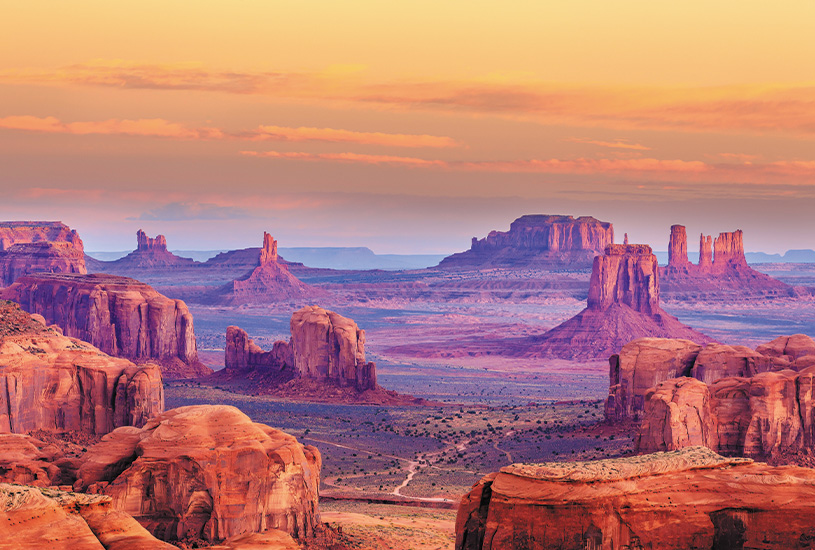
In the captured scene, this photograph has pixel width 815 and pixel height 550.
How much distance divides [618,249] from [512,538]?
519 ft

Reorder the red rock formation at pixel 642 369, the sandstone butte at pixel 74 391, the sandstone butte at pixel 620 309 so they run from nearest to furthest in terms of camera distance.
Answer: the sandstone butte at pixel 74 391 → the red rock formation at pixel 642 369 → the sandstone butte at pixel 620 309

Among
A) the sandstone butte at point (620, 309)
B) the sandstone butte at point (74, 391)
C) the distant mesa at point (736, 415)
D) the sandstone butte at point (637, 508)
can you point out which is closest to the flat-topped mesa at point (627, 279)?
the sandstone butte at point (620, 309)

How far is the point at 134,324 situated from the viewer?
429 ft

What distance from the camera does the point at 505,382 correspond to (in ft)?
522

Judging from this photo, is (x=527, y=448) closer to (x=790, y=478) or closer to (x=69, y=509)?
(x=790, y=478)

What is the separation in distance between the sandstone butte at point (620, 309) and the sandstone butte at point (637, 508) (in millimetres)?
150349

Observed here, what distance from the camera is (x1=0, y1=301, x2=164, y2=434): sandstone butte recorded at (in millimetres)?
65250

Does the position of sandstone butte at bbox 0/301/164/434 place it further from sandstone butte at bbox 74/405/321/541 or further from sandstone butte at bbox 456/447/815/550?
sandstone butte at bbox 456/447/815/550

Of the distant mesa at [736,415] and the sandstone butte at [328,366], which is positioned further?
the sandstone butte at [328,366]

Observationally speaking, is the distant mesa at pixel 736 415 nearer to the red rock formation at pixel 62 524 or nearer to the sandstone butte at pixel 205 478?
the sandstone butte at pixel 205 478

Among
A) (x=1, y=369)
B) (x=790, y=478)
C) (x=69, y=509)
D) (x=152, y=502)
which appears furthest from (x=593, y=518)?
(x=1, y=369)

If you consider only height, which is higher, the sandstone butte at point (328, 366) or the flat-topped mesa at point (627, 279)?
the flat-topped mesa at point (627, 279)

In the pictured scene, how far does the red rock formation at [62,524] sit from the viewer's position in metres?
27.4

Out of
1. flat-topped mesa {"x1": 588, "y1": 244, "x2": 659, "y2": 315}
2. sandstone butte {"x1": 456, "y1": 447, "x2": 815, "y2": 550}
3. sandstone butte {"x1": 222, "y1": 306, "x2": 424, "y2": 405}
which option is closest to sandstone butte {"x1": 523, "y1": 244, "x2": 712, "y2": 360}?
flat-topped mesa {"x1": 588, "y1": 244, "x2": 659, "y2": 315}
